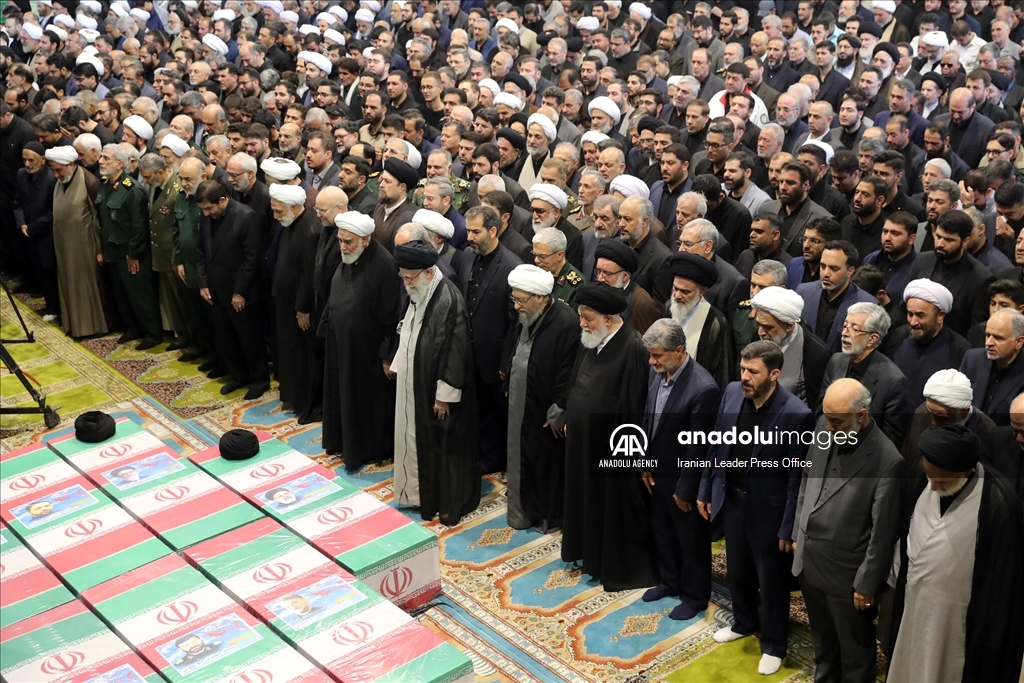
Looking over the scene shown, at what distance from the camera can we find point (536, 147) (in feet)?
30.4

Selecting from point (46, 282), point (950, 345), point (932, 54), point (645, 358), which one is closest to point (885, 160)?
point (950, 345)

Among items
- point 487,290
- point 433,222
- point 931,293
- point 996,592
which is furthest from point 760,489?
point 433,222

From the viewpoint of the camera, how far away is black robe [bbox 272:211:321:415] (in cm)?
779

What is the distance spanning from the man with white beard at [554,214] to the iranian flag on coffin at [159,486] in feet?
9.59

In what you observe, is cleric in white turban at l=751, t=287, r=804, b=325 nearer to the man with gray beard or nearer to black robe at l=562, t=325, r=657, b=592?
black robe at l=562, t=325, r=657, b=592

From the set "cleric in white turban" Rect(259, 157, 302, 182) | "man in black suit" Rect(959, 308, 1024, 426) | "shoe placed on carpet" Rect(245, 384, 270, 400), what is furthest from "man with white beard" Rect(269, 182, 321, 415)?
"man in black suit" Rect(959, 308, 1024, 426)

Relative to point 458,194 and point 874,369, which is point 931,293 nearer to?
point 874,369

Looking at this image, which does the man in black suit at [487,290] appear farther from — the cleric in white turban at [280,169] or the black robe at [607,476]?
the cleric in white turban at [280,169]

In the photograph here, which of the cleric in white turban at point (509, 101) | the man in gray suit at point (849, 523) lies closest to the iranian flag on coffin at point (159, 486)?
the man in gray suit at point (849, 523)

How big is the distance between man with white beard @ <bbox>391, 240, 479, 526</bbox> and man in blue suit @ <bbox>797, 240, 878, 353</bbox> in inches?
80.8

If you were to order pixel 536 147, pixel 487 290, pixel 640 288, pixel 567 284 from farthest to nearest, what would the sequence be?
1. pixel 536 147
2. pixel 487 290
3. pixel 567 284
4. pixel 640 288

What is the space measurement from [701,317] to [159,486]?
9.87 feet

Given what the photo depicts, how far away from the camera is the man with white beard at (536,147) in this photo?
363 inches

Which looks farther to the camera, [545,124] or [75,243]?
[75,243]
